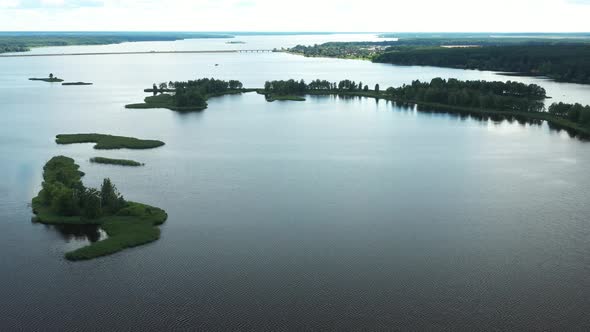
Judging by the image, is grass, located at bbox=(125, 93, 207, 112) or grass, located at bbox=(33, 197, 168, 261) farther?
grass, located at bbox=(125, 93, 207, 112)

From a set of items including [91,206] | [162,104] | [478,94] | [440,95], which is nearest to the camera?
[91,206]

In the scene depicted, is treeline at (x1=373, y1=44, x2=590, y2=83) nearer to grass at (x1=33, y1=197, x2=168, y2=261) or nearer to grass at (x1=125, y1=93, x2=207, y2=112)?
grass at (x1=125, y1=93, x2=207, y2=112)

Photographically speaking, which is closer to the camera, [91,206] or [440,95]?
[91,206]

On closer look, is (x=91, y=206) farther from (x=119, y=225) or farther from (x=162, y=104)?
(x=162, y=104)

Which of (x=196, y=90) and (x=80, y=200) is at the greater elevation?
(x=196, y=90)

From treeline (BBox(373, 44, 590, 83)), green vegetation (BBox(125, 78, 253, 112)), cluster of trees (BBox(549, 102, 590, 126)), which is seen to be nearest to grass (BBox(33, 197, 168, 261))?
green vegetation (BBox(125, 78, 253, 112))

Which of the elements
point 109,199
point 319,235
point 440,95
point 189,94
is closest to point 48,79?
point 189,94
